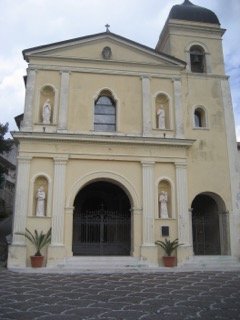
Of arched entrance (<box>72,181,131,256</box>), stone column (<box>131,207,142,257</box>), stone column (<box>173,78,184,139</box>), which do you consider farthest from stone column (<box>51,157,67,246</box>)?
stone column (<box>173,78,184,139</box>)

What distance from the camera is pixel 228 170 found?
57.6ft

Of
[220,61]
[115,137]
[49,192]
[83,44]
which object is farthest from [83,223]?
[220,61]

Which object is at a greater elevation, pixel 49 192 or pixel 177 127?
pixel 177 127

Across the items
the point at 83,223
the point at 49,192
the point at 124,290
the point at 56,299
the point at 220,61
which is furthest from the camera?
the point at 220,61

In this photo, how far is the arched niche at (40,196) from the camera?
15521mm

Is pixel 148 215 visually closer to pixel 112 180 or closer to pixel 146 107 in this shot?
pixel 112 180

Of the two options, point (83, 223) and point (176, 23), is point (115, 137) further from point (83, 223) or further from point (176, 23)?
point (176, 23)

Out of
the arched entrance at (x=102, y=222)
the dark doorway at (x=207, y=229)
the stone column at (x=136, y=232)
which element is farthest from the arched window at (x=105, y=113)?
the dark doorway at (x=207, y=229)

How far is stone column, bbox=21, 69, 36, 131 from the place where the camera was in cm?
1645

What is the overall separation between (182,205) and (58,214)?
17.8 feet

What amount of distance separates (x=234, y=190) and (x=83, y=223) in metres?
7.22

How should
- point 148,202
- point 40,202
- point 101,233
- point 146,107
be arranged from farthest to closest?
point 146,107
point 101,233
point 148,202
point 40,202

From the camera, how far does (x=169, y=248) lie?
51.2ft

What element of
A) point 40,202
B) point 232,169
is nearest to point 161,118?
point 232,169
